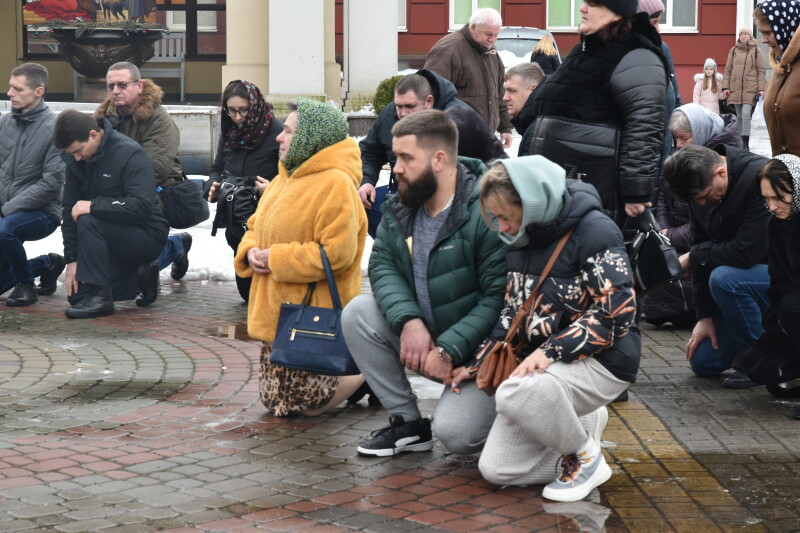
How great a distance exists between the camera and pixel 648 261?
5945 millimetres

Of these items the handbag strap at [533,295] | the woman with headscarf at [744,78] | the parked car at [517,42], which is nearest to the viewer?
the handbag strap at [533,295]

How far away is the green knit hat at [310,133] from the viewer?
5.90m

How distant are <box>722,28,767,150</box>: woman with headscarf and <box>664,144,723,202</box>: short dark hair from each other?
16.6 metres

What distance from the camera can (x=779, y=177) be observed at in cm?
571

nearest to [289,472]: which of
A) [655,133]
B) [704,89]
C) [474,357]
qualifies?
[474,357]

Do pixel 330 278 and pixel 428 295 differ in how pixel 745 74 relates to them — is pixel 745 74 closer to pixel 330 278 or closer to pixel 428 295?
pixel 330 278

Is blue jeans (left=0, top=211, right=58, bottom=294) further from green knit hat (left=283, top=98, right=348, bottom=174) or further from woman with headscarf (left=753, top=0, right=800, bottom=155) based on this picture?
woman with headscarf (left=753, top=0, right=800, bottom=155)

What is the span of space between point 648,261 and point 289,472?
2.02 m

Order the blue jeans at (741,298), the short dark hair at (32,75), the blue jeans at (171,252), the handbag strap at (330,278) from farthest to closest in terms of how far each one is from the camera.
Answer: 1. the blue jeans at (171,252)
2. the short dark hair at (32,75)
3. the blue jeans at (741,298)
4. the handbag strap at (330,278)

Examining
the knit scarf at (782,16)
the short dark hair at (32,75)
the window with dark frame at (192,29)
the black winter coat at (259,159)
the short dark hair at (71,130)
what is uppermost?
the window with dark frame at (192,29)

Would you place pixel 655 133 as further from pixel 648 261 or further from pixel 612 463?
pixel 612 463

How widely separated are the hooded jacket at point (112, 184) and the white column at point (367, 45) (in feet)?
38.7

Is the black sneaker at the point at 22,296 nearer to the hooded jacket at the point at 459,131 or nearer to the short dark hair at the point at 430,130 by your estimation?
the hooded jacket at the point at 459,131

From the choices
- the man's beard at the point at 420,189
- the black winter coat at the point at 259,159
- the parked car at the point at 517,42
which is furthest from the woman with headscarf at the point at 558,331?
the parked car at the point at 517,42
